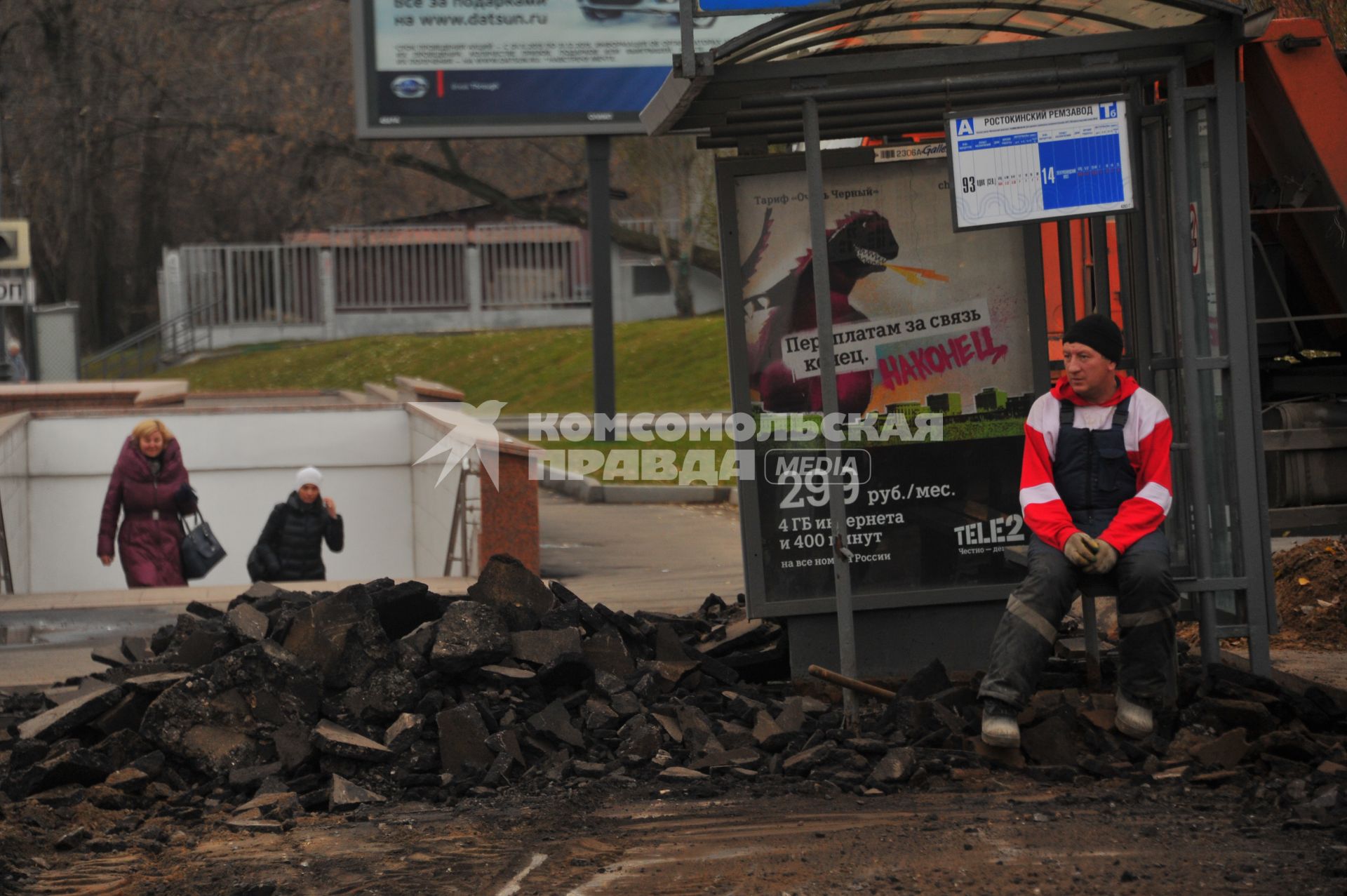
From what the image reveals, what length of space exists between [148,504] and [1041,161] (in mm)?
8227

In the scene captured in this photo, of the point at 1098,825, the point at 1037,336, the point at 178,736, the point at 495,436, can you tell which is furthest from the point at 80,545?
the point at 1098,825

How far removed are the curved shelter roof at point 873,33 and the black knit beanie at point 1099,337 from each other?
47.4 inches

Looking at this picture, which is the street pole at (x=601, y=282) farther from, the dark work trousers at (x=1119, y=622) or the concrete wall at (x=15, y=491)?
the dark work trousers at (x=1119, y=622)

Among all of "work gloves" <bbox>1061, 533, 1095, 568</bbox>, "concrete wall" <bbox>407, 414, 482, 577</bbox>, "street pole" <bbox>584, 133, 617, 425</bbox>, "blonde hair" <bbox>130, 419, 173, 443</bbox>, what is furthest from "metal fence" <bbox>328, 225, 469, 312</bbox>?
"work gloves" <bbox>1061, 533, 1095, 568</bbox>

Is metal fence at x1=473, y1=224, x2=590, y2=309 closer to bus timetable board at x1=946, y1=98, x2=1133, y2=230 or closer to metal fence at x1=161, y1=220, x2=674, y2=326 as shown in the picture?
metal fence at x1=161, y1=220, x2=674, y2=326

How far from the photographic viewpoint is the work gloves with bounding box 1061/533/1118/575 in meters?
5.46

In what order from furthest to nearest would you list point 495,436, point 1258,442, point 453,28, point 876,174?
point 453,28 < point 495,436 < point 876,174 < point 1258,442

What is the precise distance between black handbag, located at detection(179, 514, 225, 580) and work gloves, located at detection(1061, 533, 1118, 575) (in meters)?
8.38

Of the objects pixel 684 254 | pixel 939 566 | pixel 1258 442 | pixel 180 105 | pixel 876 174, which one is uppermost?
pixel 180 105

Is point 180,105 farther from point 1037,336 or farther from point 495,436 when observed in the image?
point 1037,336

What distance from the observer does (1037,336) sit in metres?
6.89

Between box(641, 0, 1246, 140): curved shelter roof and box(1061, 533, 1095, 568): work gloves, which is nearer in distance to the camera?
box(1061, 533, 1095, 568): work gloves

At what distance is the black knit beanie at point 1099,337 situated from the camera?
18.4 ft

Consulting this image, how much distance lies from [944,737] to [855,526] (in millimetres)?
1322
